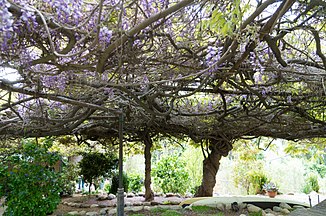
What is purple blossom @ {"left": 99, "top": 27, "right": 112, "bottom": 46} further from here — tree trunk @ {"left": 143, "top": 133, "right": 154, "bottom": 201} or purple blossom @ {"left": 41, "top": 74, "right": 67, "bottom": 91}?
tree trunk @ {"left": 143, "top": 133, "right": 154, "bottom": 201}

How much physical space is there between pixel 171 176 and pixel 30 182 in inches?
241

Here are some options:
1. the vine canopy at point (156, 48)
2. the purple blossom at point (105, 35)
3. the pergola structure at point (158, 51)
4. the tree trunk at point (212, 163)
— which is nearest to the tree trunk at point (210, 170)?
the tree trunk at point (212, 163)

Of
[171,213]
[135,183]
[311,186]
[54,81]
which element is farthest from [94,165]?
[311,186]

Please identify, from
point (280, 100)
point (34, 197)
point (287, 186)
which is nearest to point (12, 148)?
point (34, 197)

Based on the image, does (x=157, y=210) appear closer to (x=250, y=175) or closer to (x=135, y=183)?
(x=135, y=183)

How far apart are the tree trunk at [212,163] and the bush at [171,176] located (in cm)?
255

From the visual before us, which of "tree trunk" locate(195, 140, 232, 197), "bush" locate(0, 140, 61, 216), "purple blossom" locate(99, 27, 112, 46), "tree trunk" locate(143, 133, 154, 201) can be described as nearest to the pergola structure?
"purple blossom" locate(99, 27, 112, 46)

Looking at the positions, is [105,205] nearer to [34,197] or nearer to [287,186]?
[34,197]

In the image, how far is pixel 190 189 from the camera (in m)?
10.3

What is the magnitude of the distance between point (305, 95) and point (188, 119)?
1.97 m

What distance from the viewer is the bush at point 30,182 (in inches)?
173

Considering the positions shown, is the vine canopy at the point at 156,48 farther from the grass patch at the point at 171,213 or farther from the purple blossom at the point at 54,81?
the grass patch at the point at 171,213

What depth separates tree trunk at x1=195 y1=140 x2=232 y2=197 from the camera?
6.97 m

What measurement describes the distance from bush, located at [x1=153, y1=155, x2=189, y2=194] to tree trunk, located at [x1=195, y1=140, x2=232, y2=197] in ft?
8.37
